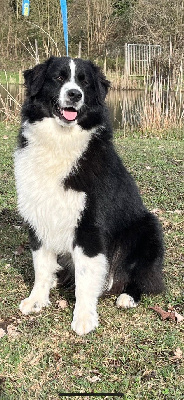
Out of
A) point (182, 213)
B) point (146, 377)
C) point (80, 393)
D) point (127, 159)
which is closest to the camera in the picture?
point (80, 393)

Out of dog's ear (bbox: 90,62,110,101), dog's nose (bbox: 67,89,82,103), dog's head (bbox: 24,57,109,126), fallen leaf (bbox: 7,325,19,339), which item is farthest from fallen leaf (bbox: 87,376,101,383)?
dog's ear (bbox: 90,62,110,101)

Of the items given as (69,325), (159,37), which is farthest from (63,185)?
(159,37)

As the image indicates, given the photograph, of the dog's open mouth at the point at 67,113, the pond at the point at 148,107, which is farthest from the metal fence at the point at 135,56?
the dog's open mouth at the point at 67,113

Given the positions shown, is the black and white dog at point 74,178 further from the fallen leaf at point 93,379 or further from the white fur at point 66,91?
the fallen leaf at point 93,379

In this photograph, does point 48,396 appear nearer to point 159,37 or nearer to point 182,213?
point 182,213

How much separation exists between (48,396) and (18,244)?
7.75 feet

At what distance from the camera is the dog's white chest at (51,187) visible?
3.11 metres

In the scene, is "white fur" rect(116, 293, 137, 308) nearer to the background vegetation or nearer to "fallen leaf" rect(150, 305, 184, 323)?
"fallen leaf" rect(150, 305, 184, 323)

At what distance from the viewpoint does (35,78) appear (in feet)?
10.6

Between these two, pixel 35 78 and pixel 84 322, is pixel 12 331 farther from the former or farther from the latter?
pixel 35 78

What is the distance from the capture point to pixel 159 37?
22453 millimetres

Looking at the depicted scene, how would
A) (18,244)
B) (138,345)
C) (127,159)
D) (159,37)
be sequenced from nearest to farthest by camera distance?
(138,345), (18,244), (127,159), (159,37)

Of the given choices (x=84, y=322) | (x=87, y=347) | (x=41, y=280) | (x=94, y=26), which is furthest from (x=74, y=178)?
(x=94, y=26)

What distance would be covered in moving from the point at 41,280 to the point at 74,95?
1.47 meters
